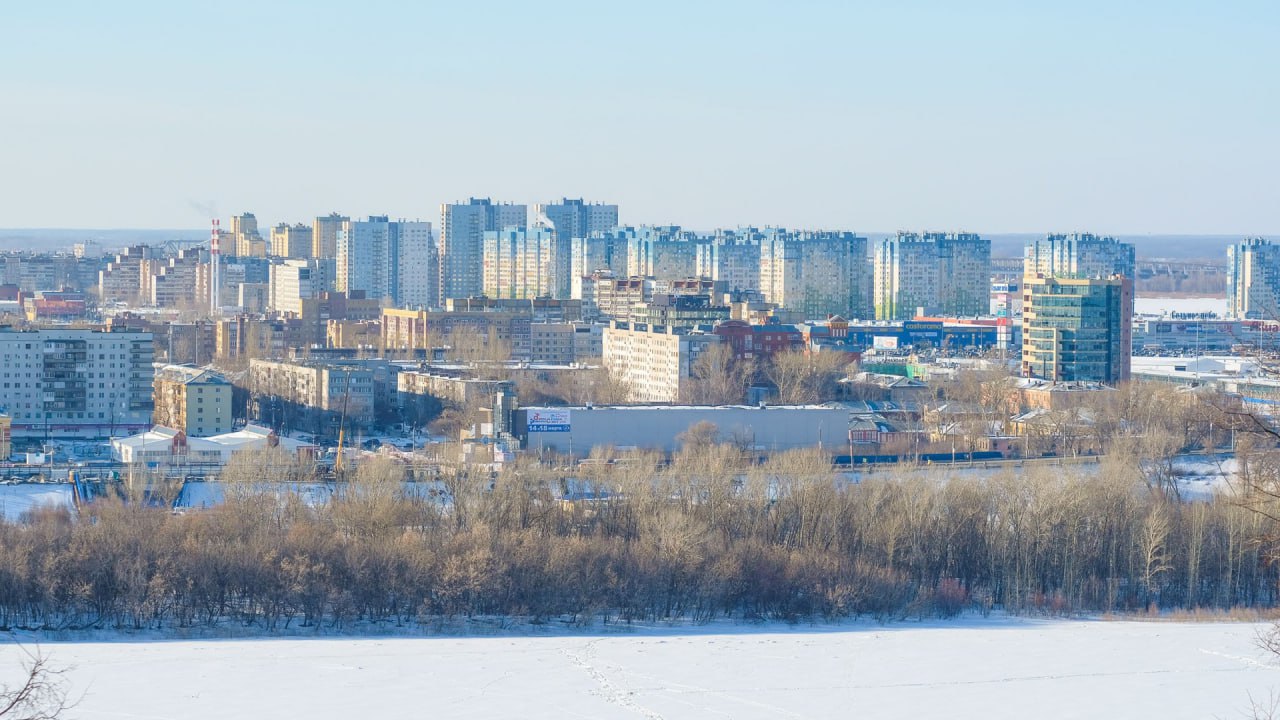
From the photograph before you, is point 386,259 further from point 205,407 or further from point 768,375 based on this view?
point 205,407

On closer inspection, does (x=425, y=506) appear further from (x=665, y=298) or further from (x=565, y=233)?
(x=565, y=233)

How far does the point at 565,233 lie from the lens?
2068 inches

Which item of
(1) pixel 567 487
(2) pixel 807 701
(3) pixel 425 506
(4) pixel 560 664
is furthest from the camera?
(1) pixel 567 487

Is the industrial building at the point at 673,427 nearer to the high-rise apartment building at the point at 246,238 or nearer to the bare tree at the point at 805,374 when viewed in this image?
the bare tree at the point at 805,374

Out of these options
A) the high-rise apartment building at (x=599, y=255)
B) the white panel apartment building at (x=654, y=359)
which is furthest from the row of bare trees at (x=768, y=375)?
the high-rise apartment building at (x=599, y=255)

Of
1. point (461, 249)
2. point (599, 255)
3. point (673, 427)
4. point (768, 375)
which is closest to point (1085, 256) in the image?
point (599, 255)

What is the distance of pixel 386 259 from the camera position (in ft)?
169

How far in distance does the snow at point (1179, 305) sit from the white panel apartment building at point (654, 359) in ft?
82.1

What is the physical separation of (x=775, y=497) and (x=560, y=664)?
4.49 m

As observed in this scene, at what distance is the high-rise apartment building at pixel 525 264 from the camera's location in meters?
50.2

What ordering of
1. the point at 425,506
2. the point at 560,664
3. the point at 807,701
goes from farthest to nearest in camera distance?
the point at 425,506, the point at 560,664, the point at 807,701

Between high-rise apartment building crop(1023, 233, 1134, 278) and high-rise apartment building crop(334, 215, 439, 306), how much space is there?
15903 mm

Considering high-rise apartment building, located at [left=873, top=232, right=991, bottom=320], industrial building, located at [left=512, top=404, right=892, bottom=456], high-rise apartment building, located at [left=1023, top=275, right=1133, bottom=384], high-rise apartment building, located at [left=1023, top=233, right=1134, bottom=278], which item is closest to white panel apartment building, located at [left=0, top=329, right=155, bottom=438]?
industrial building, located at [left=512, top=404, right=892, bottom=456]

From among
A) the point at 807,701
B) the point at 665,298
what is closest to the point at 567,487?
the point at 807,701
